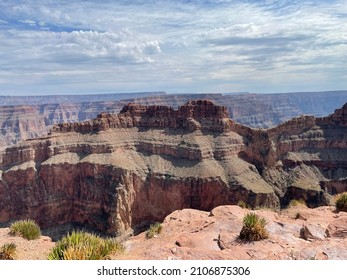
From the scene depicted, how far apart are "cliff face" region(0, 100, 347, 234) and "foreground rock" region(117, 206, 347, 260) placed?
169 ft

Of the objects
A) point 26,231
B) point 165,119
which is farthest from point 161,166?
point 26,231

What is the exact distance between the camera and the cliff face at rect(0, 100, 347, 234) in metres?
70.9

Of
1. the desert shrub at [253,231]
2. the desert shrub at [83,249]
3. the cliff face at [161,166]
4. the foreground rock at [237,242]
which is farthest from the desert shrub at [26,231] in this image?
the cliff face at [161,166]

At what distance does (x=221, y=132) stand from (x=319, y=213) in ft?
216

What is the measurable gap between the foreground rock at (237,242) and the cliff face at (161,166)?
51425 mm

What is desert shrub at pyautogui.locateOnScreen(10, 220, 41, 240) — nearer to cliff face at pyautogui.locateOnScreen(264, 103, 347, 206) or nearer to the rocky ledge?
cliff face at pyautogui.locateOnScreen(264, 103, 347, 206)

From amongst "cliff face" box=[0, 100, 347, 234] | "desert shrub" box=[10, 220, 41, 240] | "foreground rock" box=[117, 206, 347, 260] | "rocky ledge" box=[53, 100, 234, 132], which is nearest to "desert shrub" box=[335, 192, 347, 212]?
"foreground rock" box=[117, 206, 347, 260]

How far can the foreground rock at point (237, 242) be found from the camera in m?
12.1

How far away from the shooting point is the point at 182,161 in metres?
79.7

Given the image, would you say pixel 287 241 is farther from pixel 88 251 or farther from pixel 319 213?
pixel 88 251

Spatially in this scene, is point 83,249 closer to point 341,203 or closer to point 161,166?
point 341,203

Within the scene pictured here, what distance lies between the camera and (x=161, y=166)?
258 feet

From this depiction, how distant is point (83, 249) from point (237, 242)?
634 centimetres
